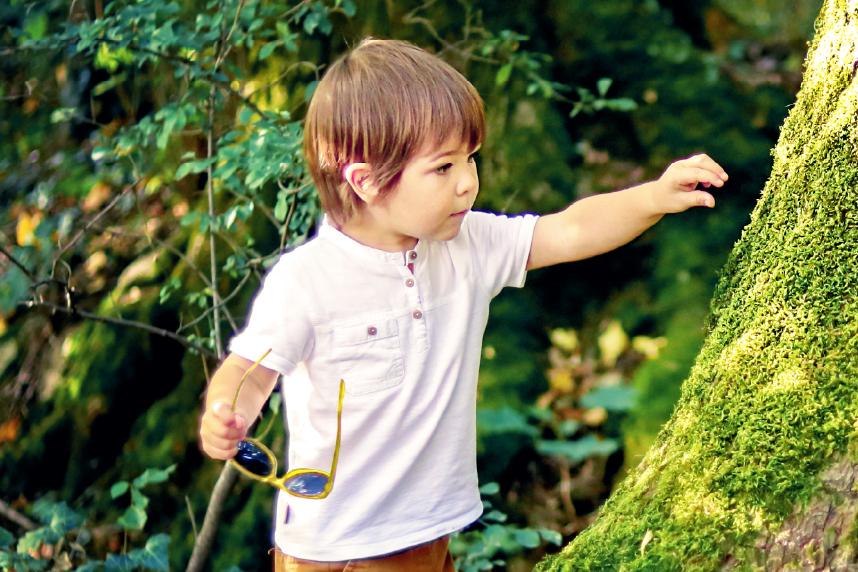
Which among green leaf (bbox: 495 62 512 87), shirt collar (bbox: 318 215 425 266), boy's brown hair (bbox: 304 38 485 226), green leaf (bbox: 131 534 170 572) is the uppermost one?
boy's brown hair (bbox: 304 38 485 226)

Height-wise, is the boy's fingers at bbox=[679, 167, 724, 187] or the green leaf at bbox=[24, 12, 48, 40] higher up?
the boy's fingers at bbox=[679, 167, 724, 187]

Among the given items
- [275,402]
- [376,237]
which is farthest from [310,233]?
[376,237]

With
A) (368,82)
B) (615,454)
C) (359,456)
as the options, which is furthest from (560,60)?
(359,456)

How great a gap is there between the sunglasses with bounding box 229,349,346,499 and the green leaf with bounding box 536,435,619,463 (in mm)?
1729

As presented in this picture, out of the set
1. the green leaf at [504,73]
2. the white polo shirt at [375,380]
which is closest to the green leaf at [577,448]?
the green leaf at [504,73]

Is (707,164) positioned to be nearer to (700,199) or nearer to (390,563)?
(700,199)

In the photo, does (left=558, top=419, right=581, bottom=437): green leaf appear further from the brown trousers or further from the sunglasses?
the sunglasses

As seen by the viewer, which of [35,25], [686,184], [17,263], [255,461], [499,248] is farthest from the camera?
[35,25]

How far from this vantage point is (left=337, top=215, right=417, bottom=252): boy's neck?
2055mm

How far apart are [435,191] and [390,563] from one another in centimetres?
79

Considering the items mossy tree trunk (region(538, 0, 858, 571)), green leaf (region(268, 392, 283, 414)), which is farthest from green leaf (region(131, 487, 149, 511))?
mossy tree trunk (region(538, 0, 858, 571))

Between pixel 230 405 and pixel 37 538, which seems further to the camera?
pixel 37 538

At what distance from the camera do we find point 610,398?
354 centimetres

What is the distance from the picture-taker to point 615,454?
138 inches
